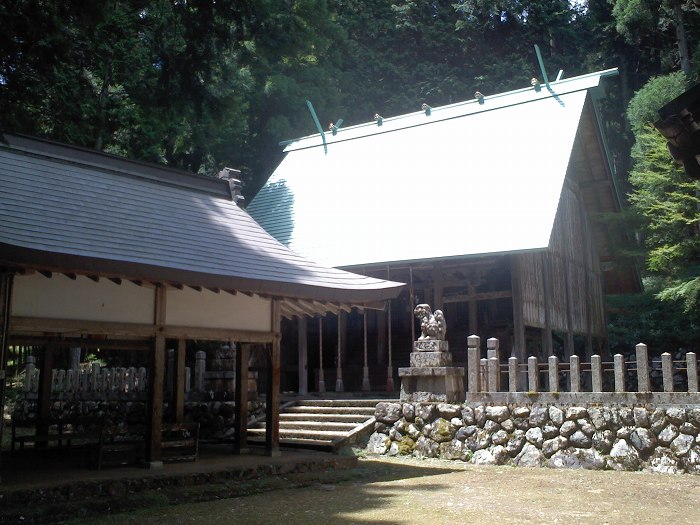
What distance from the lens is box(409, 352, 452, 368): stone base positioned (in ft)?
43.3

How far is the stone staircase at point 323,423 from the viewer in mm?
13023

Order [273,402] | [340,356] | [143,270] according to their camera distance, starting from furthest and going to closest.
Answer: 1. [340,356]
2. [273,402]
3. [143,270]

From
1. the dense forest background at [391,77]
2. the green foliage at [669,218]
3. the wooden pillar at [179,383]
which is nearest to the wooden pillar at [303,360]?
the wooden pillar at [179,383]

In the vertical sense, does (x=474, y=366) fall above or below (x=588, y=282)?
below

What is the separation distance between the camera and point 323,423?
14.3 m

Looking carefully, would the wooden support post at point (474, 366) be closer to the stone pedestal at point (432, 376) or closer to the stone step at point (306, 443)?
the stone pedestal at point (432, 376)

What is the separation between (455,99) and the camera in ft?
112

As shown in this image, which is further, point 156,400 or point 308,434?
point 308,434

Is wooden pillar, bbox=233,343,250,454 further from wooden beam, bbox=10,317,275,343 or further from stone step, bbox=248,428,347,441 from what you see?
stone step, bbox=248,428,347,441

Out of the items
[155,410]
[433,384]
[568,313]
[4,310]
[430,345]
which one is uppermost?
[568,313]

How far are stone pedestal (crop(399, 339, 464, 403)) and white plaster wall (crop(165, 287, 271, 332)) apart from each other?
3.30m

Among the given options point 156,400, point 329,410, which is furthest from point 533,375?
point 156,400

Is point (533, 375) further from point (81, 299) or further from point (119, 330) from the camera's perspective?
point (81, 299)

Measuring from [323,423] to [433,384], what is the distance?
98.7 inches
